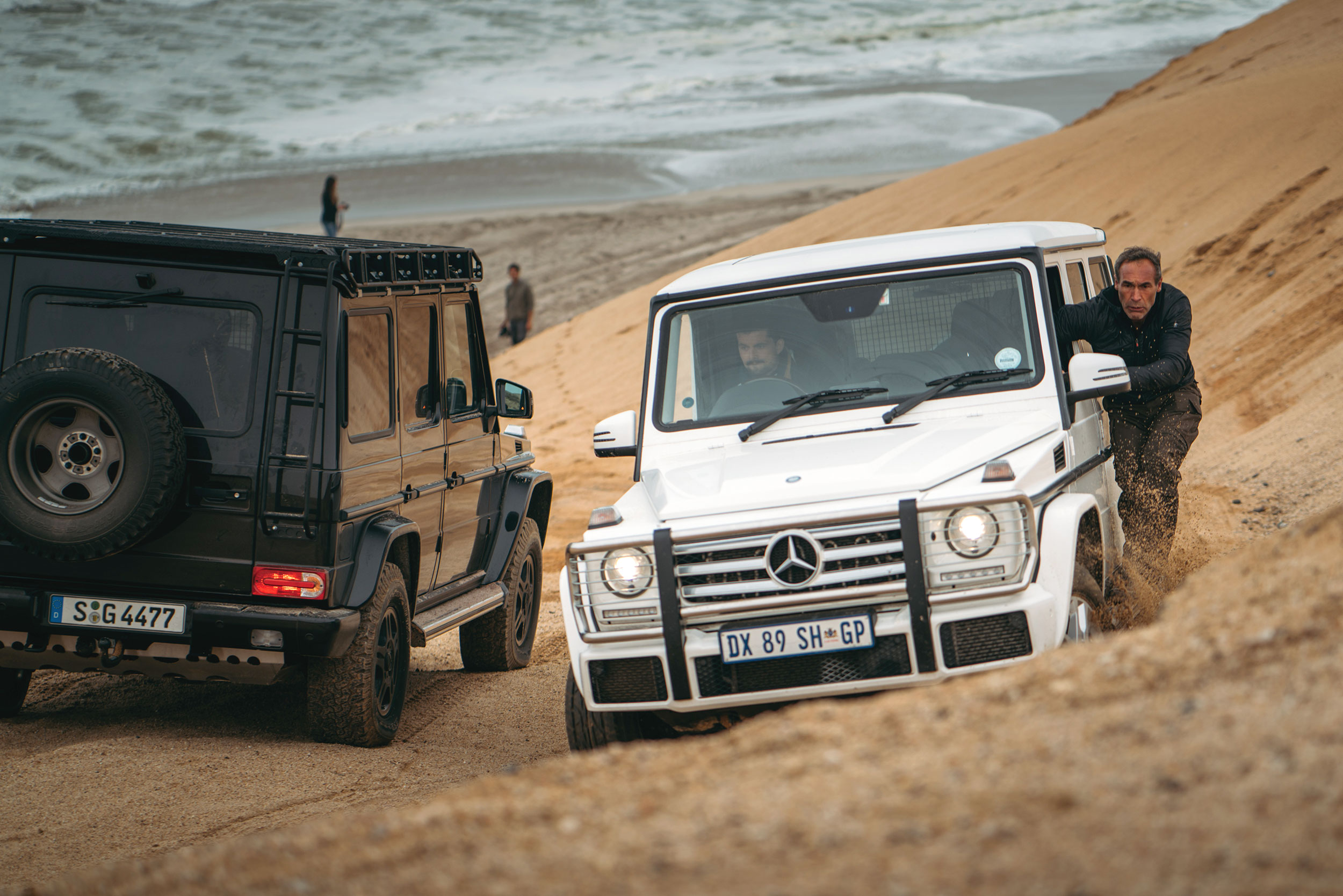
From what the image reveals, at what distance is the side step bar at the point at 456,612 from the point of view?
20.5ft

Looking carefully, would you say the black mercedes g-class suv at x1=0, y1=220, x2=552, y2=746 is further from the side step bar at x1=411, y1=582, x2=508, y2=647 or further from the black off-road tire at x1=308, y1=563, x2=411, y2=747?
the side step bar at x1=411, y1=582, x2=508, y2=647

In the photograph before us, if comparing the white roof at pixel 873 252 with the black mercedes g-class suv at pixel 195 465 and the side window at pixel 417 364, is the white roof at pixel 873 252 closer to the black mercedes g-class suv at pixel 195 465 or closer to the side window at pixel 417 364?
the side window at pixel 417 364

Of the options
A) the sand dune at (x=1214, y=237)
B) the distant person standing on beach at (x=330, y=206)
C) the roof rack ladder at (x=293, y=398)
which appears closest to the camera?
the roof rack ladder at (x=293, y=398)

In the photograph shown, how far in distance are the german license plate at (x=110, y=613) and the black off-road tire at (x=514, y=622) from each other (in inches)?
89.6

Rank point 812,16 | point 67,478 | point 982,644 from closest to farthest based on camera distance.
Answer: point 982,644 < point 67,478 < point 812,16

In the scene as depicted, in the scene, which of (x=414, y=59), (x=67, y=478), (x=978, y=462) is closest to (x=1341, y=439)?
(x=978, y=462)

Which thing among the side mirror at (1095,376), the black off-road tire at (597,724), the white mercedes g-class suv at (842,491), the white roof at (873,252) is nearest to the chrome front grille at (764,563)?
the white mercedes g-class suv at (842,491)

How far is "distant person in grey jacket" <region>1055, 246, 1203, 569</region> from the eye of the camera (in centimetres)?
611

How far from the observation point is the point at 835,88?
57125 millimetres

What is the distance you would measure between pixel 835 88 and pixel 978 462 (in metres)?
55.2

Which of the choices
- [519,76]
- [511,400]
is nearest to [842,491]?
[511,400]

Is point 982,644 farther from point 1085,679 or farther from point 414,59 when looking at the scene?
point 414,59

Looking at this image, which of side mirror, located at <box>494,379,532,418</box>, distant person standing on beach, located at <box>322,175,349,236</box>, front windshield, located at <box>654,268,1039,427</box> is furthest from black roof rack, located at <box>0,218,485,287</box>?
distant person standing on beach, located at <box>322,175,349,236</box>

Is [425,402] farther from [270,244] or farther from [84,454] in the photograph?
[84,454]
